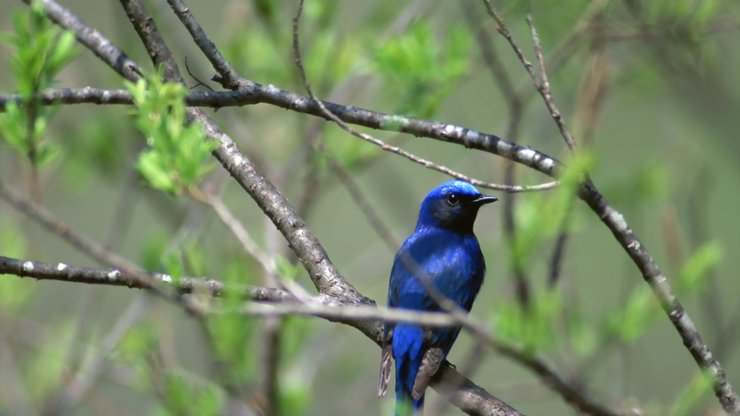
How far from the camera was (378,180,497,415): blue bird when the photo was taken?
12.6 ft

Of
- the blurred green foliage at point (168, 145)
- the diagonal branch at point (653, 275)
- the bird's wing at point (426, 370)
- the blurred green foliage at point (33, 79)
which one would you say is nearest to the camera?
the blurred green foliage at point (168, 145)

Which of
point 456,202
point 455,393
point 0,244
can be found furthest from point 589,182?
point 0,244

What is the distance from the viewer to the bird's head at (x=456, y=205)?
4.77m

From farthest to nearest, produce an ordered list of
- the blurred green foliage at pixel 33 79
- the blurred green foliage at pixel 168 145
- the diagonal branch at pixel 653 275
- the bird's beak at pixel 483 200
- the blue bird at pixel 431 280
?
the bird's beak at pixel 483 200
the blue bird at pixel 431 280
the blurred green foliage at pixel 33 79
the diagonal branch at pixel 653 275
the blurred green foliage at pixel 168 145

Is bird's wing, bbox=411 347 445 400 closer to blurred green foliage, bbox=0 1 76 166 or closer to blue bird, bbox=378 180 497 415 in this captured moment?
blue bird, bbox=378 180 497 415

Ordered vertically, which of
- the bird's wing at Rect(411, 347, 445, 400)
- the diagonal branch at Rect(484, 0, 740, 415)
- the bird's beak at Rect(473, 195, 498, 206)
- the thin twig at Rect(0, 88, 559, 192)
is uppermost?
the bird's beak at Rect(473, 195, 498, 206)

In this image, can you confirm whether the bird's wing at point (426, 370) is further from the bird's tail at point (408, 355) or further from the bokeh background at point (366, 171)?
the bokeh background at point (366, 171)

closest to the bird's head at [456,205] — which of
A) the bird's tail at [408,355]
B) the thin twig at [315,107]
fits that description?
the bird's tail at [408,355]

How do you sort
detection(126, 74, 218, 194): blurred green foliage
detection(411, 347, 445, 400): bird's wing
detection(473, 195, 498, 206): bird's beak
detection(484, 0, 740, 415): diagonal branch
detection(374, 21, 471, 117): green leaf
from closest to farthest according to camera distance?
1. detection(126, 74, 218, 194): blurred green foliage
2. detection(484, 0, 740, 415): diagonal branch
3. detection(411, 347, 445, 400): bird's wing
4. detection(374, 21, 471, 117): green leaf
5. detection(473, 195, 498, 206): bird's beak

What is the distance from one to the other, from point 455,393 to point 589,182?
748 mm

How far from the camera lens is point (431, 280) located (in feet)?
13.9

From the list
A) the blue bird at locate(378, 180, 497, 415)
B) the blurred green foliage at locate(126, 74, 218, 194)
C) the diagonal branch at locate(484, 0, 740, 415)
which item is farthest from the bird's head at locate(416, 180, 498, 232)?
the blurred green foliage at locate(126, 74, 218, 194)

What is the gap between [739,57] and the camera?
730 cm

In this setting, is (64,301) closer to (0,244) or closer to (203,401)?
(0,244)
